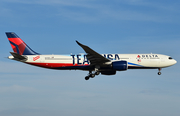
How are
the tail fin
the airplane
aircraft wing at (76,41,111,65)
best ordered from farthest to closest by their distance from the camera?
the tail fin < the airplane < aircraft wing at (76,41,111,65)

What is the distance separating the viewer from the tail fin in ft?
181

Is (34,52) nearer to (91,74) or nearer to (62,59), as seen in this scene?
(62,59)

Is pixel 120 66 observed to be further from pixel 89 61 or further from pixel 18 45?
pixel 18 45

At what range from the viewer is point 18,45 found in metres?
55.8

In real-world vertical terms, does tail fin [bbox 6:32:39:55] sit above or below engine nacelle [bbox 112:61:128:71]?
above

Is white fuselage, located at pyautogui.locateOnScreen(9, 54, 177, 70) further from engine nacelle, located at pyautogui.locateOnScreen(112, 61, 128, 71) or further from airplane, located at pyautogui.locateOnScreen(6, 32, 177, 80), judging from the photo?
engine nacelle, located at pyautogui.locateOnScreen(112, 61, 128, 71)

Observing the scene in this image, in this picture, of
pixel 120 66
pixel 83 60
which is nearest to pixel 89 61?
pixel 83 60

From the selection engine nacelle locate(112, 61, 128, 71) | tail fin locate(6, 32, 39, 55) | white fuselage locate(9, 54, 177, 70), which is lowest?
engine nacelle locate(112, 61, 128, 71)

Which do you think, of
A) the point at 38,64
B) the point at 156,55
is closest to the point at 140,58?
the point at 156,55

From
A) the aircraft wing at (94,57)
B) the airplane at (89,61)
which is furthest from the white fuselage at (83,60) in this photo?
the aircraft wing at (94,57)

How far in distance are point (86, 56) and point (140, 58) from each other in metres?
11.4

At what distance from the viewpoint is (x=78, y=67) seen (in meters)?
52.4

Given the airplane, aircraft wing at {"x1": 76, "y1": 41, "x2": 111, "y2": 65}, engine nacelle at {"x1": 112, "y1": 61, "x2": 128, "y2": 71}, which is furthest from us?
the airplane

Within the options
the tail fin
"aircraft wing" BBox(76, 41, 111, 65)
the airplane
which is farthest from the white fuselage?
"aircraft wing" BBox(76, 41, 111, 65)
